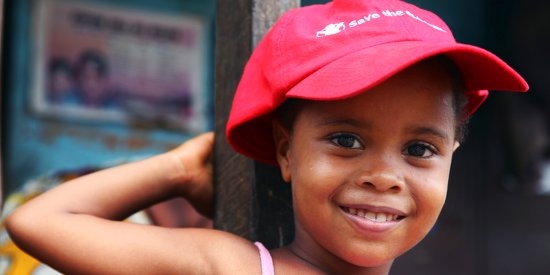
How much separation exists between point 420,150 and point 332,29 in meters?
0.28

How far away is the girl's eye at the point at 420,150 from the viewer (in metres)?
1.67

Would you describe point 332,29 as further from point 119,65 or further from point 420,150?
point 119,65

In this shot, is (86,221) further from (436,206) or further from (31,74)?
(31,74)

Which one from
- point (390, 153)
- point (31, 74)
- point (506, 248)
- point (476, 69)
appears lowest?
point (506, 248)

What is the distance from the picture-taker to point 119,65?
3.83 m

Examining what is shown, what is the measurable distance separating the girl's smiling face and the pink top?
96mm

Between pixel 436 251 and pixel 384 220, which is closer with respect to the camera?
pixel 384 220

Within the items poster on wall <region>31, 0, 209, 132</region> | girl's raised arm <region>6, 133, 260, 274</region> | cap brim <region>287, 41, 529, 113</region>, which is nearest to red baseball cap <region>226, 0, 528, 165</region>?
cap brim <region>287, 41, 529, 113</region>

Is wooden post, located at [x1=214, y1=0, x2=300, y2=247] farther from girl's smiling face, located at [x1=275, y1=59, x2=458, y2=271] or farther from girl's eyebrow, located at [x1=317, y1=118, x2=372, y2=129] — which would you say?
girl's eyebrow, located at [x1=317, y1=118, x2=372, y2=129]

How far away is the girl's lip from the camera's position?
164 cm

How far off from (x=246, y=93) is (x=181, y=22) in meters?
2.27

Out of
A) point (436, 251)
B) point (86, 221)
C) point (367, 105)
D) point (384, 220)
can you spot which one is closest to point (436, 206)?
point (384, 220)

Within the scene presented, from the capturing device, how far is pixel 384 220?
5.44 feet

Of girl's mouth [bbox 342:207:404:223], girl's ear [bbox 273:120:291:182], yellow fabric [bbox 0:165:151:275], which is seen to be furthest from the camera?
yellow fabric [bbox 0:165:151:275]
